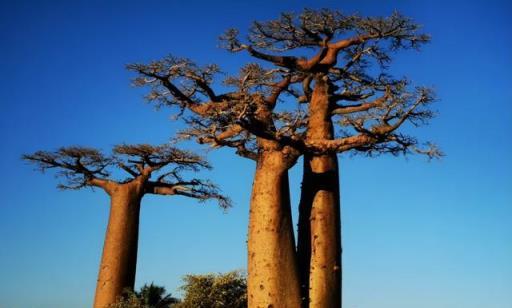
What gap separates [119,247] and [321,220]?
610 cm

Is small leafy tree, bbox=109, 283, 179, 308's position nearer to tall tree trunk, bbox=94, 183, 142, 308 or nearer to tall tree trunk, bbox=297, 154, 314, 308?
tall tree trunk, bbox=94, 183, 142, 308

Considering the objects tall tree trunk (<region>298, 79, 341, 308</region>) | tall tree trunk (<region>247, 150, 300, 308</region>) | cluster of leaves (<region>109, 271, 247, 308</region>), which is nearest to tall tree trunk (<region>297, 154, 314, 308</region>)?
tall tree trunk (<region>298, 79, 341, 308</region>)

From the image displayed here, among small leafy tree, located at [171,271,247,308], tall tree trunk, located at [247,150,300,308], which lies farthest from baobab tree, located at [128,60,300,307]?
small leafy tree, located at [171,271,247,308]

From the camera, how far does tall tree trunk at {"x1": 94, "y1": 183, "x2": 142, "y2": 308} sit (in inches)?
523

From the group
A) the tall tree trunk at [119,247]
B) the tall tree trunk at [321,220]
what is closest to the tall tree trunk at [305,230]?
the tall tree trunk at [321,220]

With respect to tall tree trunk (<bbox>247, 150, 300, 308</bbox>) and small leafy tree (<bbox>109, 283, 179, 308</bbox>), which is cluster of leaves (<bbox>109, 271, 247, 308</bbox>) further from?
tall tree trunk (<bbox>247, 150, 300, 308</bbox>)

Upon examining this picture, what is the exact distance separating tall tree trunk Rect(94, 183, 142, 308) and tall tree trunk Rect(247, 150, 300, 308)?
18.3ft

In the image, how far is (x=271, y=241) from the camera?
8547 millimetres

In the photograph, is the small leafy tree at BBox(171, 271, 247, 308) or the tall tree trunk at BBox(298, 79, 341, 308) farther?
the small leafy tree at BBox(171, 271, 247, 308)

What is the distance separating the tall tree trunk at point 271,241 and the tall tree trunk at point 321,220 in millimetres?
345

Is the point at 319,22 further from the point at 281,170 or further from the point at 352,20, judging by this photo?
the point at 281,170

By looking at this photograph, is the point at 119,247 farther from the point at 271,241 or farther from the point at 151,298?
the point at 271,241

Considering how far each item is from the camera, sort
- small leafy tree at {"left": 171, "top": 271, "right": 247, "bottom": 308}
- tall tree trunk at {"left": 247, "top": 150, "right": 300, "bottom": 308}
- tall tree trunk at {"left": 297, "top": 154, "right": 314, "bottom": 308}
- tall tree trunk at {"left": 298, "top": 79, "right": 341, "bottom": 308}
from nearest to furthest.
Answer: tall tree trunk at {"left": 247, "top": 150, "right": 300, "bottom": 308} < tall tree trunk at {"left": 298, "top": 79, "right": 341, "bottom": 308} < tall tree trunk at {"left": 297, "top": 154, "right": 314, "bottom": 308} < small leafy tree at {"left": 171, "top": 271, "right": 247, "bottom": 308}

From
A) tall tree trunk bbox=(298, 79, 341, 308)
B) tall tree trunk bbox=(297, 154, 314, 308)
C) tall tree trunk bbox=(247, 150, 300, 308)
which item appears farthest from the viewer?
tall tree trunk bbox=(297, 154, 314, 308)
